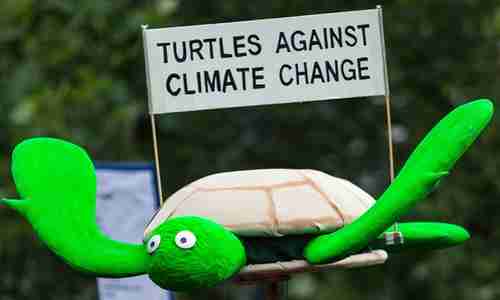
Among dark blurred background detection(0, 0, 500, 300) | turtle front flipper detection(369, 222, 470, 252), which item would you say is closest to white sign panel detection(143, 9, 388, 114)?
turtle front flipper detection(369, 222, 470, 252)

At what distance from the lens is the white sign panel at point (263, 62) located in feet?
9.71

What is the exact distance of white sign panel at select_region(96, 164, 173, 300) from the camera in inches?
170

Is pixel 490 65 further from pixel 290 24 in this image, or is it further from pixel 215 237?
pixel 215 237

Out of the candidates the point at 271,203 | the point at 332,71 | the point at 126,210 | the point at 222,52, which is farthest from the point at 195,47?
the point at 126,210

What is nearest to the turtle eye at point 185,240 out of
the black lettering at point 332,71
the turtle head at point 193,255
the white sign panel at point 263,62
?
the turtle head at point 193,255

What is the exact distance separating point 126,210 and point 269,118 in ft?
7.02

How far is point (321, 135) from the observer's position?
6504 mm

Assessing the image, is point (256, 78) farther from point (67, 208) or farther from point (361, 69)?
point (67, 208)

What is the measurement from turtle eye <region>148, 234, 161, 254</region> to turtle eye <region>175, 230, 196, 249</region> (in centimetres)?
4

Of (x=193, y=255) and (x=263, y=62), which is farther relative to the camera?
(x=263, y=62)

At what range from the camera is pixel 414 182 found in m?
2.64

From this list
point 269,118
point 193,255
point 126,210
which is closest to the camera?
point 193,255

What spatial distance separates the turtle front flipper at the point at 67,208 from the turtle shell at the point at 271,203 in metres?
0.09

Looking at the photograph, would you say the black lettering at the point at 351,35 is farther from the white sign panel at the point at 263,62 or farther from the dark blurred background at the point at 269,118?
the dark blurred background at the point at 269,118
